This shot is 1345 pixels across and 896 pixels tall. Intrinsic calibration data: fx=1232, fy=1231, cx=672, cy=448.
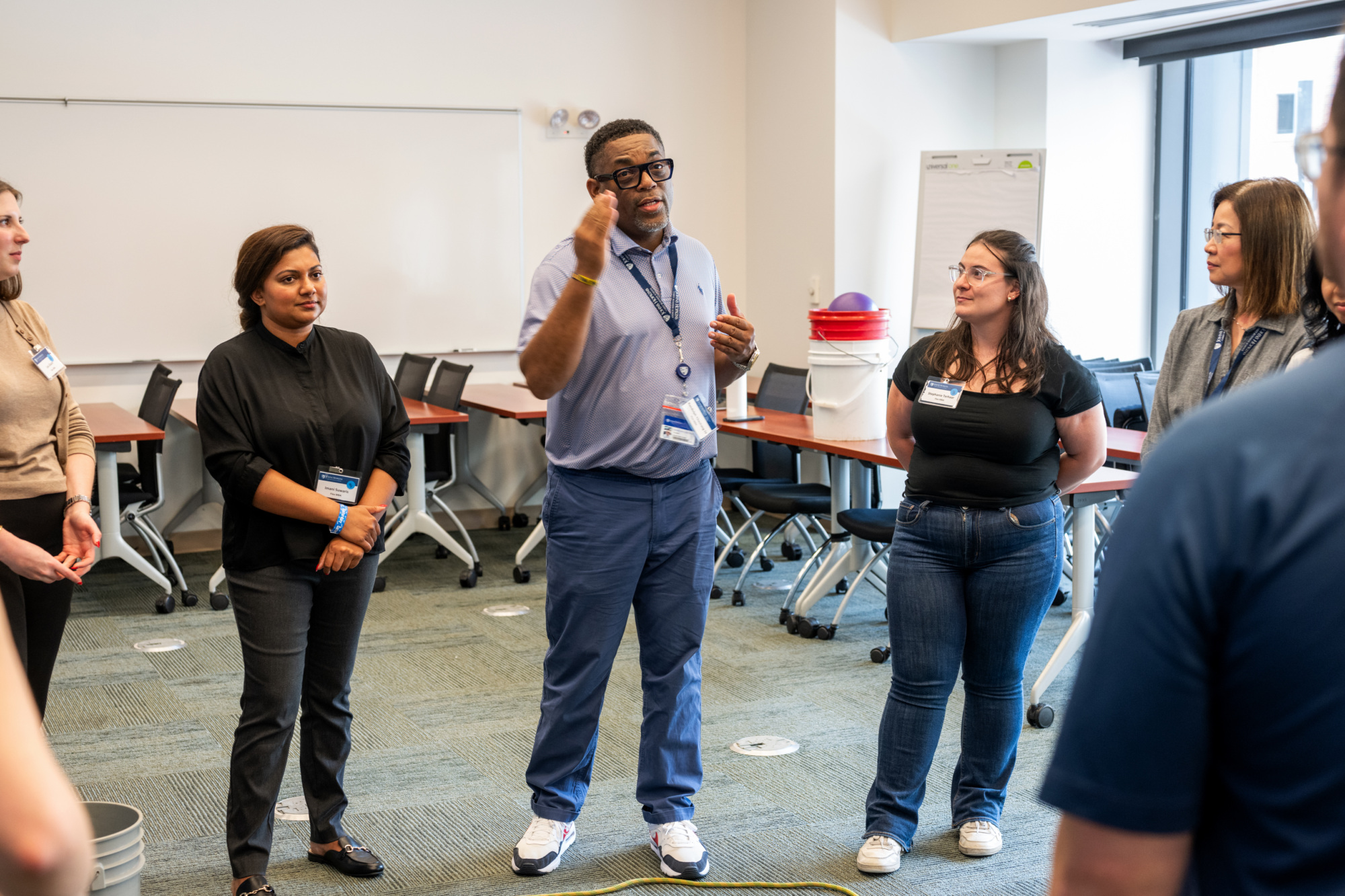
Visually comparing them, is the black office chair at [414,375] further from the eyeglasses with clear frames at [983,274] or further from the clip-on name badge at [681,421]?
the eyeglasses with clear frames at [983,274]

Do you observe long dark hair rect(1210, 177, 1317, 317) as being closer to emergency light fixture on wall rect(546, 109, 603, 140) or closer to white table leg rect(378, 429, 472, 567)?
white table leg rect(378, 429, 472, 567)

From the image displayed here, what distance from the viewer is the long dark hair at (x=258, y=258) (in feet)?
8.29

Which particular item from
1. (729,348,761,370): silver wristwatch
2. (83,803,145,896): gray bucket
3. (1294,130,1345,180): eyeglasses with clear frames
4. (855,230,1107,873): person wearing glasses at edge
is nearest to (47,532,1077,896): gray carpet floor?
(855,230,1107,873): person wearing glasses at edge

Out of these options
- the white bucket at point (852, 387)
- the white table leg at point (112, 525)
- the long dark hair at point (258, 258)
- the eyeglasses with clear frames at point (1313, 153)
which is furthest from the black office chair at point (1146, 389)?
the eyeglasses with clear frames at point (1313, 153)

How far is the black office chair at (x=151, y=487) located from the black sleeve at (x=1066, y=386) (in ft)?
13.1

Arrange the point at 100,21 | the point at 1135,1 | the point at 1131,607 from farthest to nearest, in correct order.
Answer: the point at 100,21 → the point at 1135,1 → the point at 1131,607

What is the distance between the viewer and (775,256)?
24.9 ft

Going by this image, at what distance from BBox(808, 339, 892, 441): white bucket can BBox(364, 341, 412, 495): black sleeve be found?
2433 mm

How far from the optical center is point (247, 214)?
679 cm

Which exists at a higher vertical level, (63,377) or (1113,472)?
(63,377)

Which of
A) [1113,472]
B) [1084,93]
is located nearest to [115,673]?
[1113,472]

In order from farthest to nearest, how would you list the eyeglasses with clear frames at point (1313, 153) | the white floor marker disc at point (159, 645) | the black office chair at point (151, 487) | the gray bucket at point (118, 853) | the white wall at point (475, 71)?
the white wall at point (475, 71) → the black office chair at point (151, 487) → the white floor marker disc at point (159, 645) → the gray bucket at point (118, 853) → the eyeglasses with clear frames at point (1313, 153)

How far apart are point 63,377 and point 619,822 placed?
167cm

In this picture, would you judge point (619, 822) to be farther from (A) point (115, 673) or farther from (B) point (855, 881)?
(A) point (115, 673)
